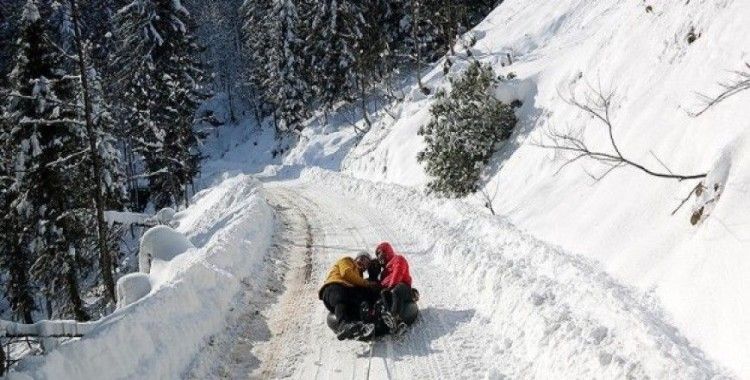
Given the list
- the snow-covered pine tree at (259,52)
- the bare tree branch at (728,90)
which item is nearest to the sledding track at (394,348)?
the bare tree branch at (728,90)

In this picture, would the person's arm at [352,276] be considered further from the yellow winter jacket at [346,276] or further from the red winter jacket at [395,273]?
the red winter jacket at [395,273]

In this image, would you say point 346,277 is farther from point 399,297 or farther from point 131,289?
point 131,289

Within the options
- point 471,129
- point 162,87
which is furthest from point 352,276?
point 162,87

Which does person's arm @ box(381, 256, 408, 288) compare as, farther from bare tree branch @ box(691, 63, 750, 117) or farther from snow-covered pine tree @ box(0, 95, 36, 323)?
snow-covered pine tree @ box(0, 95, 36, 323)

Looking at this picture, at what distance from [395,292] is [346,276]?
93 centimetres

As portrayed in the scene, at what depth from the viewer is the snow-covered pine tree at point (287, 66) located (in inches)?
2009

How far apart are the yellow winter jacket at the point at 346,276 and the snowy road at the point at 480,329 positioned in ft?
2.59

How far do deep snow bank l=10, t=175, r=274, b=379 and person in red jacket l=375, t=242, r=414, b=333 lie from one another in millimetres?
2581

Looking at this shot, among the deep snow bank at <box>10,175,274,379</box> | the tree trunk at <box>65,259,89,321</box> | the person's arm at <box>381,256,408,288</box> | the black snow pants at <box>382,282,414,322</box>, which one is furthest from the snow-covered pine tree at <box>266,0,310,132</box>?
the black snow pants at <box>382,282,414,322</box>

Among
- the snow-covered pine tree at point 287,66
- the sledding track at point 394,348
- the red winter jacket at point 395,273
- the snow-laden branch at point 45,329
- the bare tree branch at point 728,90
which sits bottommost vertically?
the sledding track at point 394,348

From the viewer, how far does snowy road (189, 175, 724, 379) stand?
5.89 m

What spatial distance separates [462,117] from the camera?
1928cm

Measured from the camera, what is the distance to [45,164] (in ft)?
63.9

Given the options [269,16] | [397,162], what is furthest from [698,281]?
[269,16]
